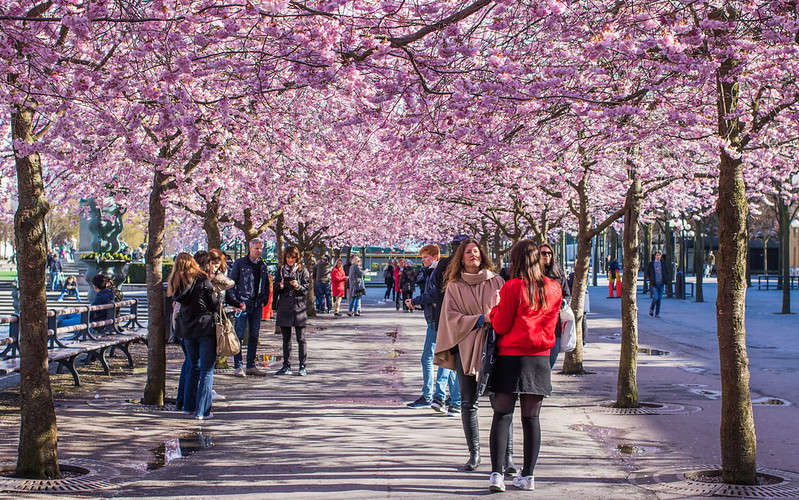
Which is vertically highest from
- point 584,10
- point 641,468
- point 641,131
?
point 584,10

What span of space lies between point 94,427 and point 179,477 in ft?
8.56

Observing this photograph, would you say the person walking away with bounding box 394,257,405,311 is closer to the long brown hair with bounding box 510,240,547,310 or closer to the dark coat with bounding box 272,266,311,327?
the dark coat with bounding box 272,266,311,327

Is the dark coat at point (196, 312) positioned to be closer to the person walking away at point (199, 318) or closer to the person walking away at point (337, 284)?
the person walking away at point (199, 318)

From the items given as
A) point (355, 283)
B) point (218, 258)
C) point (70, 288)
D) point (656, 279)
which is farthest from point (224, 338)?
point (70, 288)

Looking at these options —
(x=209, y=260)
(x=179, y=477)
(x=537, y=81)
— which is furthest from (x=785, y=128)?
(x=179, y=477)

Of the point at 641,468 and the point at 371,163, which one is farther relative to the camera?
the point at 371,163

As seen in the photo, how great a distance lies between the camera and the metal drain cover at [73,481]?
6879 millimetres

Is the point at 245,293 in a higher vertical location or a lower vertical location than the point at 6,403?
higher

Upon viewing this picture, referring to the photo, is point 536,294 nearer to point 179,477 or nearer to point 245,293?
point 179,477

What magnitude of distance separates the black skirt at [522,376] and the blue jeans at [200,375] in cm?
413

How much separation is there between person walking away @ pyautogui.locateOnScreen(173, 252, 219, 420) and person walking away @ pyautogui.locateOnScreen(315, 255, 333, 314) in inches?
900

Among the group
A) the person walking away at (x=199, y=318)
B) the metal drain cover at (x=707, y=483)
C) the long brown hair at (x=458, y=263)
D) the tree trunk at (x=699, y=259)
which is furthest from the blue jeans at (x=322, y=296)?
the metal drain cover at (x=707, y=483)

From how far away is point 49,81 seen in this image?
7.67 metres

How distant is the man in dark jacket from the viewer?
46.0 ft
